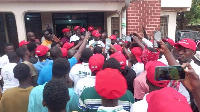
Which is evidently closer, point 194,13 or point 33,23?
point 33,23

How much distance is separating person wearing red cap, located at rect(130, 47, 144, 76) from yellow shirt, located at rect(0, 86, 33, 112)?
1.85 metres

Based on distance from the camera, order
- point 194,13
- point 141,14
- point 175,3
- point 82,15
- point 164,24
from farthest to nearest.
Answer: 1. point 194,13
2. point 164,24
3. point 175,3
4. point 82,15
5. point 141,14

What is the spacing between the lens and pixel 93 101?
191 cm

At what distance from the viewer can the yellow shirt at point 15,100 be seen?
90.7 inches

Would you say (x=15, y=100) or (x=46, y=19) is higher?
(x=46, y=19)

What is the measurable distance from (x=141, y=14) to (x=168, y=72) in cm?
470

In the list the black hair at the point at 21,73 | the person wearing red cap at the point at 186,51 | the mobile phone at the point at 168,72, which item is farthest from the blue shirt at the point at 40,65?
the mobile phone at the point at 168,72

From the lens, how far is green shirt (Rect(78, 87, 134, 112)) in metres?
1.91

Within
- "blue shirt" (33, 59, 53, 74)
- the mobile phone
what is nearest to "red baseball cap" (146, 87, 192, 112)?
the mobile phone

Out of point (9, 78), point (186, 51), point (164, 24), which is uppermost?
point (164, 24)

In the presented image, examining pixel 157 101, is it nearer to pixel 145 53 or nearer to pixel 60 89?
pixel 60 89

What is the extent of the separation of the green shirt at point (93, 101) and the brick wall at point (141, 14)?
4.12 meters

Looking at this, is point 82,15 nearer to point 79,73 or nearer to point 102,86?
point 79,73

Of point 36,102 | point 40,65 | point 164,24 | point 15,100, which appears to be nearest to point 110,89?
point 36,102
